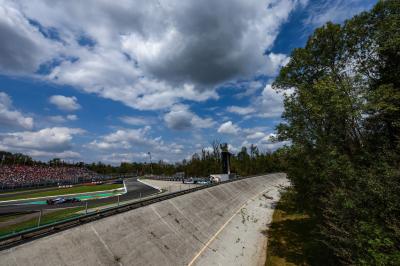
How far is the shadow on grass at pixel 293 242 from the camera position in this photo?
20.4m

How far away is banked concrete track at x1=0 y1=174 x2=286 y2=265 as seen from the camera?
12.3m

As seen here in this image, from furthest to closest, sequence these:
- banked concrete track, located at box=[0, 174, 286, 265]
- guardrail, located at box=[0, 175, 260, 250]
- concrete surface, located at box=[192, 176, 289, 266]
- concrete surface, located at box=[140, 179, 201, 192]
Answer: concrete surface, located at box=[140, 179, 201, 192]
concrete surface, located at box=[192, 176, 289, 266]
banked concrete track, located at box=[0, 174, 286, 265]
guardrail, located at box=[0, 175, 260, 250]

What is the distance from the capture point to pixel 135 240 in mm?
17141

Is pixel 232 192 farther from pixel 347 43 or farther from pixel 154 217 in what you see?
pixel 347 43

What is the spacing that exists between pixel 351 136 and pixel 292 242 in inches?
532

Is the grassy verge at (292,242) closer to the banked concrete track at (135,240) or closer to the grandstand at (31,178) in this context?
the banked concrete track at (135,240)

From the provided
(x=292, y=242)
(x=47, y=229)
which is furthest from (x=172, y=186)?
(x=47, y=229)

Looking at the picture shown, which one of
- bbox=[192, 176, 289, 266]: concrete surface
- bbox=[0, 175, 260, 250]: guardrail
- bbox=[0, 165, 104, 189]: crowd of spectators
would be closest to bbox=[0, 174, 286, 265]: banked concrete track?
bbox=[0, 175, 260, 250]: guardrail

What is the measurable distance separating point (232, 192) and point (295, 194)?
23.8m

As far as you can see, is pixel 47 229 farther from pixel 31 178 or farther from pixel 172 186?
pixel 31 178

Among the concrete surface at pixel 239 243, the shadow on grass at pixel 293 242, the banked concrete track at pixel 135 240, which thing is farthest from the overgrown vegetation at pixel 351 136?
the banked concrete track at pixel 135 240

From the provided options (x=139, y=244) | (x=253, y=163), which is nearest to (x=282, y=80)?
(x=139, y=244)

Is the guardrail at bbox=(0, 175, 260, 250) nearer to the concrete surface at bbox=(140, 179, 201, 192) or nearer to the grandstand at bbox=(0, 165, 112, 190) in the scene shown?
the concrete surface at bbox=(140, 179, 201, 192)

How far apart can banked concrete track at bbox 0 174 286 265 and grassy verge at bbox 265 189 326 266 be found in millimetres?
6494
